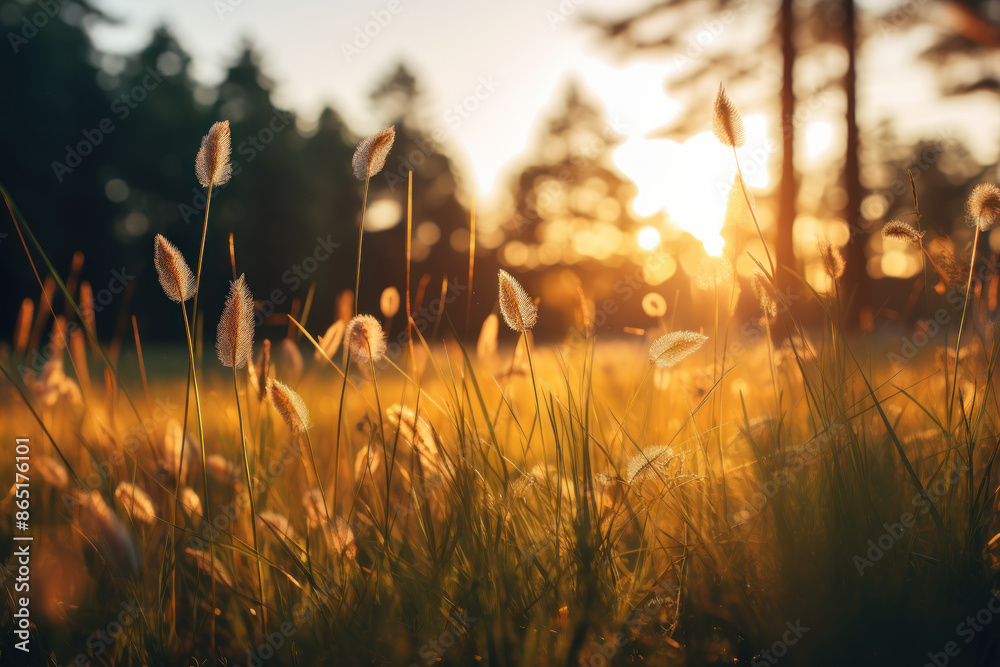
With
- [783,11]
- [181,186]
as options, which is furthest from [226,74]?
[783,11]

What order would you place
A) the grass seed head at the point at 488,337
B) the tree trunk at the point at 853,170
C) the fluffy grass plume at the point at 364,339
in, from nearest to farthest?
the fluffy grass plume at the point at 364,339
the grass seed head at the point at 488,337
the tree trunk at the point at 853,170

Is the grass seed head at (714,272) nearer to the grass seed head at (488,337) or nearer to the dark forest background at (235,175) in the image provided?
the grass seed head at (488,337)

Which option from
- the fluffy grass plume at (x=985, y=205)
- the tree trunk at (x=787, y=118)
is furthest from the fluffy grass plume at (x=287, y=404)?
the tree trunk at (x=787, y=118)

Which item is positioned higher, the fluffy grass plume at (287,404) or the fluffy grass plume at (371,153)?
the fluffy grass plume at (371,153)

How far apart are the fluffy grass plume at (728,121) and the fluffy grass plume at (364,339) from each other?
2.55 feet

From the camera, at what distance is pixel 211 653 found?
93 centimetres

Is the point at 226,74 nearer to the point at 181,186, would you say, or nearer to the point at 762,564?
the point at 181,186

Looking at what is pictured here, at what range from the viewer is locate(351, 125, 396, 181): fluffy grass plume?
1.08 m

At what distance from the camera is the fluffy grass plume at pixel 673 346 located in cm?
103

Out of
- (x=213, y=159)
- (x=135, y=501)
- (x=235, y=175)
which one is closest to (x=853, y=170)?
(x=213, y=159)

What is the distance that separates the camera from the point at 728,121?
111 cm

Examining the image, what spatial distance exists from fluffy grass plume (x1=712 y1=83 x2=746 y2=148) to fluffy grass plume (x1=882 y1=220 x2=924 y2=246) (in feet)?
1.37

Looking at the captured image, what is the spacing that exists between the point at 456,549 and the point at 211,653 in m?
0.43

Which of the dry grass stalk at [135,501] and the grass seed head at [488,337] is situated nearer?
the dry grass stalk at [135,501]
